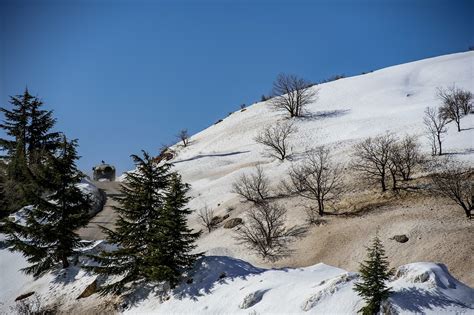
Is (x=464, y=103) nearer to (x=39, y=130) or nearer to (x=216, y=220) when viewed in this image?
(x=216, y=220)

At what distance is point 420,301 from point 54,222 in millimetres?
21373

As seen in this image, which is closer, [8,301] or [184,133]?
[8,301]

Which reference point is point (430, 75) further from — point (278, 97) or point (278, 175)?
point (278, 175)

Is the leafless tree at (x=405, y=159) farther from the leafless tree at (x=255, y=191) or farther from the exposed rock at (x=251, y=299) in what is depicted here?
the exposed rock at (x=251, y=299)

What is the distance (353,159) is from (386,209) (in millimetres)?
10441

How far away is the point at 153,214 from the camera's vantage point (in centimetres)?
2120

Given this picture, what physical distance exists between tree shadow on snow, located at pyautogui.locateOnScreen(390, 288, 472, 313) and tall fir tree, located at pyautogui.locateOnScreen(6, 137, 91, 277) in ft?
62.4

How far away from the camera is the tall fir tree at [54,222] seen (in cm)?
2311

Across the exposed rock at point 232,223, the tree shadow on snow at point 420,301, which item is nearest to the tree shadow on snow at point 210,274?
the tree shadow on snow at point 420,301

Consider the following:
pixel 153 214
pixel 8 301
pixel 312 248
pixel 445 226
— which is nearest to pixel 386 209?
pixel 445 226

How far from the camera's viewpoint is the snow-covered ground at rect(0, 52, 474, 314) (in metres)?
13.5

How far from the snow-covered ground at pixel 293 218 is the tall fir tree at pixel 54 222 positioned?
1.23 meters

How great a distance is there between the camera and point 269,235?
26188mm

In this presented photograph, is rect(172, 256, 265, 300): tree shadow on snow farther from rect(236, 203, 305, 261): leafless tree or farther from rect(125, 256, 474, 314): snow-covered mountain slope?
rect(236, 203, 305, 261): leafless tree
